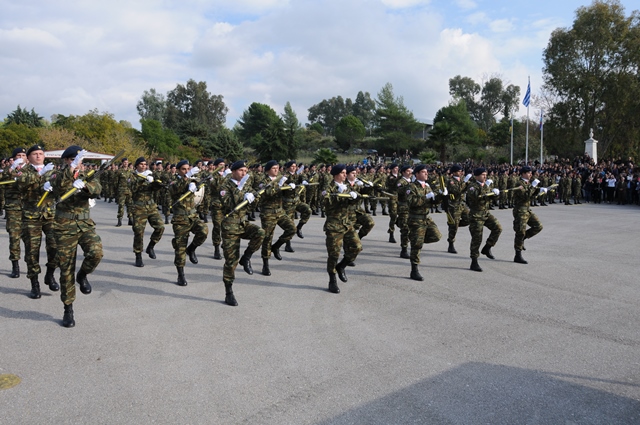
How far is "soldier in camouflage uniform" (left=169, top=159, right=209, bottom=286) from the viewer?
823cm

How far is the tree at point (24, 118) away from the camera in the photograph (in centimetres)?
6271

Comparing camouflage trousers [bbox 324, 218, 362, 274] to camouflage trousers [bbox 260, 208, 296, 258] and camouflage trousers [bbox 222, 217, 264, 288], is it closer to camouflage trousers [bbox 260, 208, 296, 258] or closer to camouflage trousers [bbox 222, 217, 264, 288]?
camouflage trousers [bbox 222, 217, 264, 288]

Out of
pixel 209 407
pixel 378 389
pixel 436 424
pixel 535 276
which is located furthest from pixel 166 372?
pixel 535 276

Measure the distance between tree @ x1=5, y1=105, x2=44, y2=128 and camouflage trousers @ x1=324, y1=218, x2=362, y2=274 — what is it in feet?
220

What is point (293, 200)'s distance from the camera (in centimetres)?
1159

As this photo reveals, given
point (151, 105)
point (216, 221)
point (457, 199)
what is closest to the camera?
point (216, 221)

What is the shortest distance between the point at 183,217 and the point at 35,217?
2.32 metres

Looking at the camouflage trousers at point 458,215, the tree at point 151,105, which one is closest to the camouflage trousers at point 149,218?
the camouflage trousers at point 458,215

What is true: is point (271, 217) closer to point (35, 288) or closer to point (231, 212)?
point (231, 212)

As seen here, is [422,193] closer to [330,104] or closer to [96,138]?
[96,138]

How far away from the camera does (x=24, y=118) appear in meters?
63.1

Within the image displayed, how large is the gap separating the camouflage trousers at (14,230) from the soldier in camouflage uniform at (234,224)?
3.84 m

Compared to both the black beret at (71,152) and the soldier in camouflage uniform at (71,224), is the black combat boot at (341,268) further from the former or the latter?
the black beret at (71,152)

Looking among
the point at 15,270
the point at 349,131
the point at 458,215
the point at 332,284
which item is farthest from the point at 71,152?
the point at 349,131
